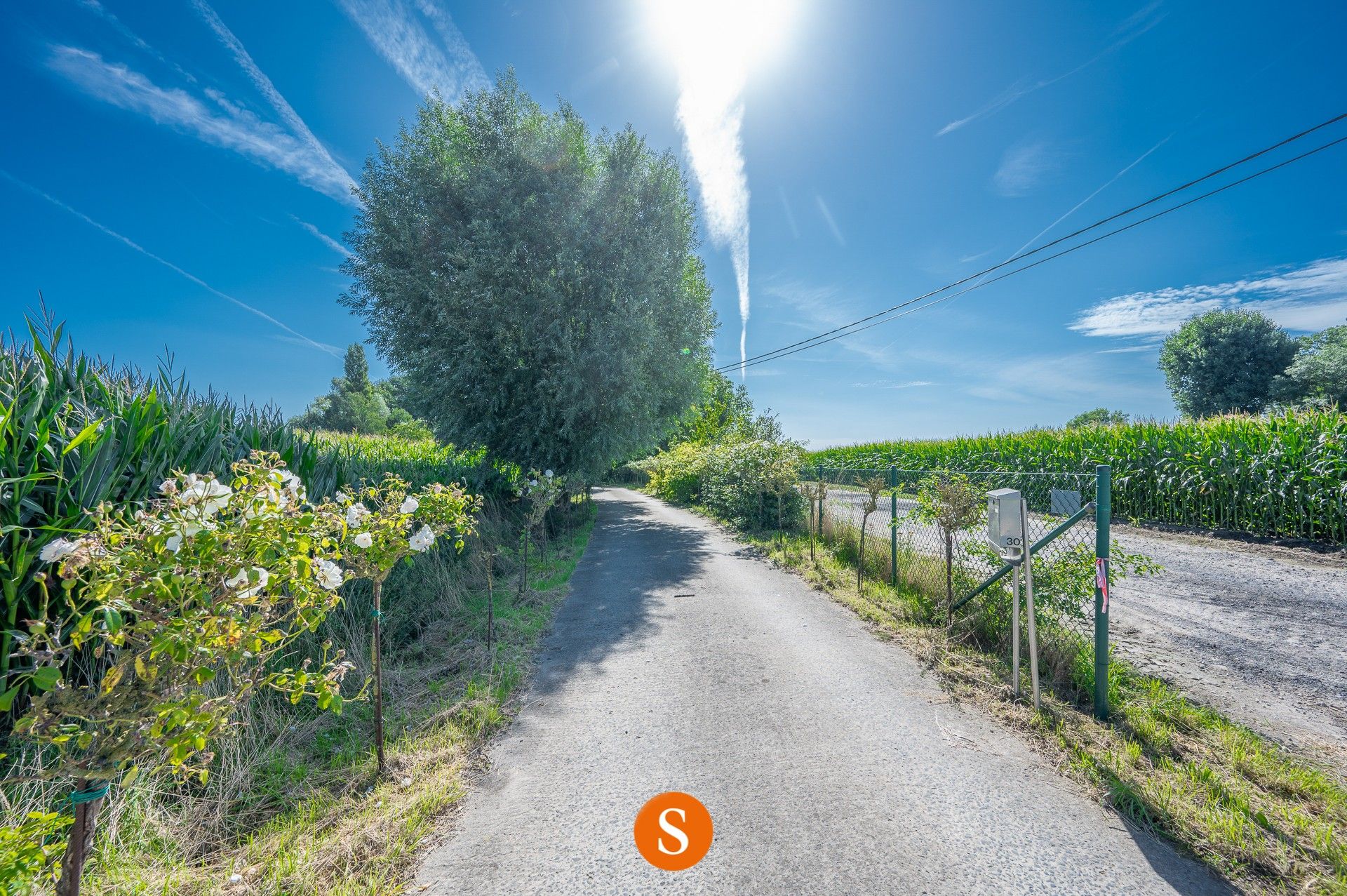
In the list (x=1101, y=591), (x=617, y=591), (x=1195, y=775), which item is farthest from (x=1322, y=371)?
(x=617, y=591)

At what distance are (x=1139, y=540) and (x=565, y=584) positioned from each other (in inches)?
445

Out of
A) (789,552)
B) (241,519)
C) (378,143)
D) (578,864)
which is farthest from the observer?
(378,143)

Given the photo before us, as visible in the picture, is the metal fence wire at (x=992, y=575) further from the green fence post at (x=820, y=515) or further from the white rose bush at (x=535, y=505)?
the white rose bush at (x=535, y=505)

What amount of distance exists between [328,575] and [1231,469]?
48.1 ft

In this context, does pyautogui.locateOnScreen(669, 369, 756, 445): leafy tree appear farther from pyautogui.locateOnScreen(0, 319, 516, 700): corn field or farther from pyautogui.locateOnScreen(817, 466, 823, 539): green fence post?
pyautogui.locateOnScreen(0, 319, 516, 700): corn field

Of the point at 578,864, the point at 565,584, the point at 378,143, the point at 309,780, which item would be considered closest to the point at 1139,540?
the point at 565,584

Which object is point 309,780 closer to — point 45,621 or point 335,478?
point 45,621

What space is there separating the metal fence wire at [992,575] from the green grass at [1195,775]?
20cm

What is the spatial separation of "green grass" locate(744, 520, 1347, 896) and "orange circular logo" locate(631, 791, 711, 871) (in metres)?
2.18

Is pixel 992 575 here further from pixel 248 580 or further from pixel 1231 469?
pixel 1231 469

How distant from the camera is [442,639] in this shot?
518 cm

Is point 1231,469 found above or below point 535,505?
above

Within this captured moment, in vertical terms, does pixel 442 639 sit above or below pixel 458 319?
below

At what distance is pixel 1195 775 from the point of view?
264 centimetres
